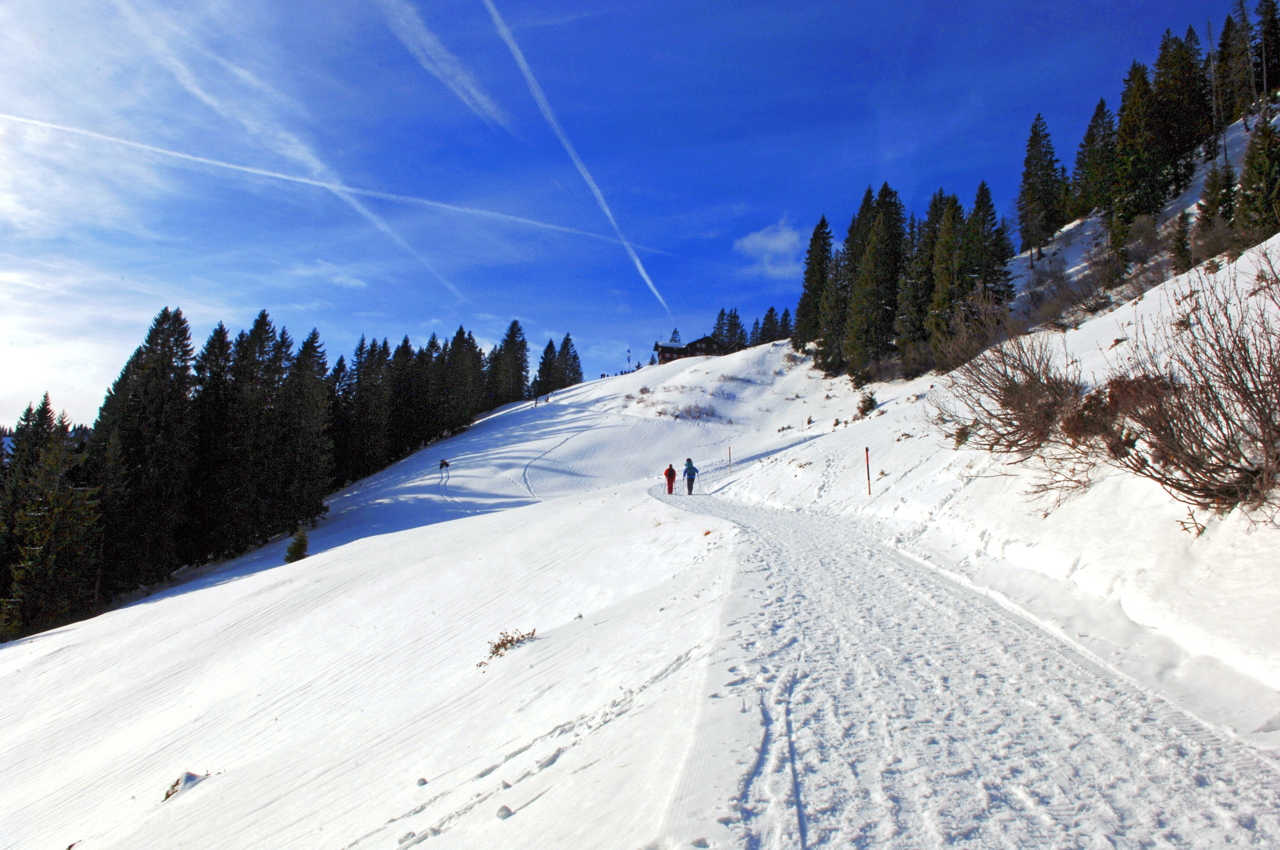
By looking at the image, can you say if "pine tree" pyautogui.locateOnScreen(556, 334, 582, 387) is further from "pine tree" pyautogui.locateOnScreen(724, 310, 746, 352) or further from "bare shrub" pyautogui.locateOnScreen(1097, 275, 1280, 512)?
"bare shrub" pyautogui.locateOnScreen(1097, 275, 1280, 512)

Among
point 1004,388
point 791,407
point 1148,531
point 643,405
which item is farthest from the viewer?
point 643,405

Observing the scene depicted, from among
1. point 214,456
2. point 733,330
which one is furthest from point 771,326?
point 214,456

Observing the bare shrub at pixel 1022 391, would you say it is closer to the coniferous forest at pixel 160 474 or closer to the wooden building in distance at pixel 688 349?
the coniferous forest at pixel 160 474

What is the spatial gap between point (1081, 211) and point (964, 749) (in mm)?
74495

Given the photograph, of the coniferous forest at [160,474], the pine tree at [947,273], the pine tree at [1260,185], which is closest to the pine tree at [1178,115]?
the pine tree at [947,273]

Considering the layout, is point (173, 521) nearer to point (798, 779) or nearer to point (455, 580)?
point (455, 580)

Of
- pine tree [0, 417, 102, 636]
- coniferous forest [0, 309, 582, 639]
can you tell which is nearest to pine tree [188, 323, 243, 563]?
coniferous forest [0, 309, 582, 639]

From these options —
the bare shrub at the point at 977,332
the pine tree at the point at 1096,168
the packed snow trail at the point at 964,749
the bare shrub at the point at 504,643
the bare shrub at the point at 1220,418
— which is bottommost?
the bare shrub at the point at 504,643

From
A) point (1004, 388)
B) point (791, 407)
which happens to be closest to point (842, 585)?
point (1004, 388)

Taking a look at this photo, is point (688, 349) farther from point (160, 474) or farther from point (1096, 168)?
point (160, 474)

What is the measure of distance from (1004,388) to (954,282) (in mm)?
33626

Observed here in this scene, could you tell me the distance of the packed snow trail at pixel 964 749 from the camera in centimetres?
278

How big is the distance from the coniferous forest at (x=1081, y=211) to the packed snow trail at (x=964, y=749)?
28.9m

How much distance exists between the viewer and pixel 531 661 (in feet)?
24.6
